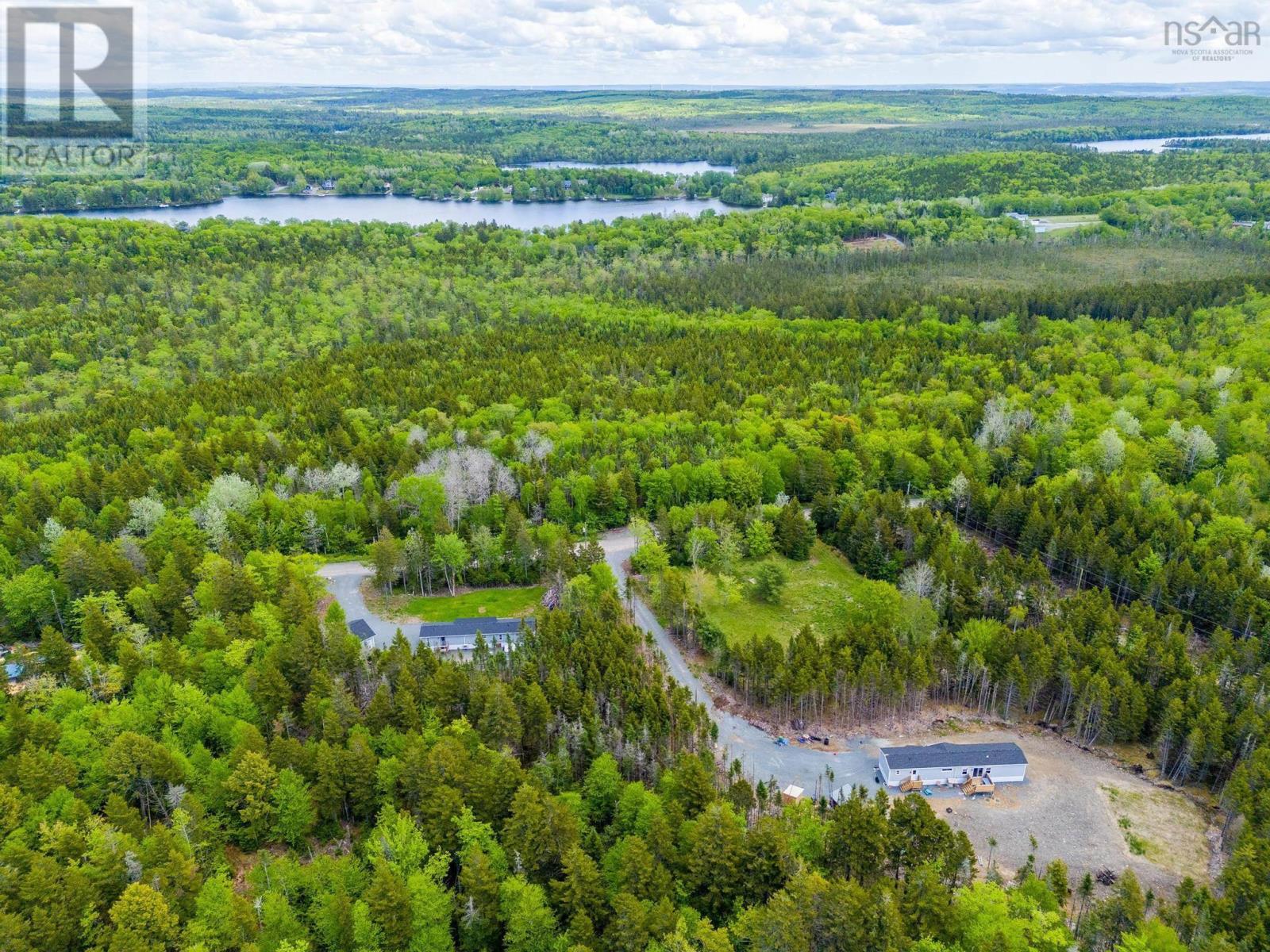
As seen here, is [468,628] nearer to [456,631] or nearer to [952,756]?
[456,631]

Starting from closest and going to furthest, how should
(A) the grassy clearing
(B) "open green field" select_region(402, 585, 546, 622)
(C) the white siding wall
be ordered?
(A) the grassy clearing < (C) the white siding wall < (B) "open green field" select_region(402, 585, 546, 622)

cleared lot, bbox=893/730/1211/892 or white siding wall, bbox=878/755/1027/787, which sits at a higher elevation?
white siding wall, bbox=878/755/1027/787

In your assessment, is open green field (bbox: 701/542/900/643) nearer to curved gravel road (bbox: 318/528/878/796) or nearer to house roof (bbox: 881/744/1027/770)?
curved gravel road (bbox: 318/528/878/796)

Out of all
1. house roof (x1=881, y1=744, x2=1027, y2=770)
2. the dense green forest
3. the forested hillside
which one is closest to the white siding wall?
house roof (x1=881, y1=744, x2=1027, y2=770)

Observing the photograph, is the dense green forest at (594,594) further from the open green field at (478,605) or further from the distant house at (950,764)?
the distant house at (950,764)

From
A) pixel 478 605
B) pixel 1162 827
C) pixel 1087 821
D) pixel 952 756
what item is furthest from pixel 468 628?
pixel 1162 827

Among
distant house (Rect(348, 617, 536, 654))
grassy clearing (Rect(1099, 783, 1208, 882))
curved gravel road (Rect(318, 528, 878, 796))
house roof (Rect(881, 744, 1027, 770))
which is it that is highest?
distant house (Rect(348, 617, 536, 654))
